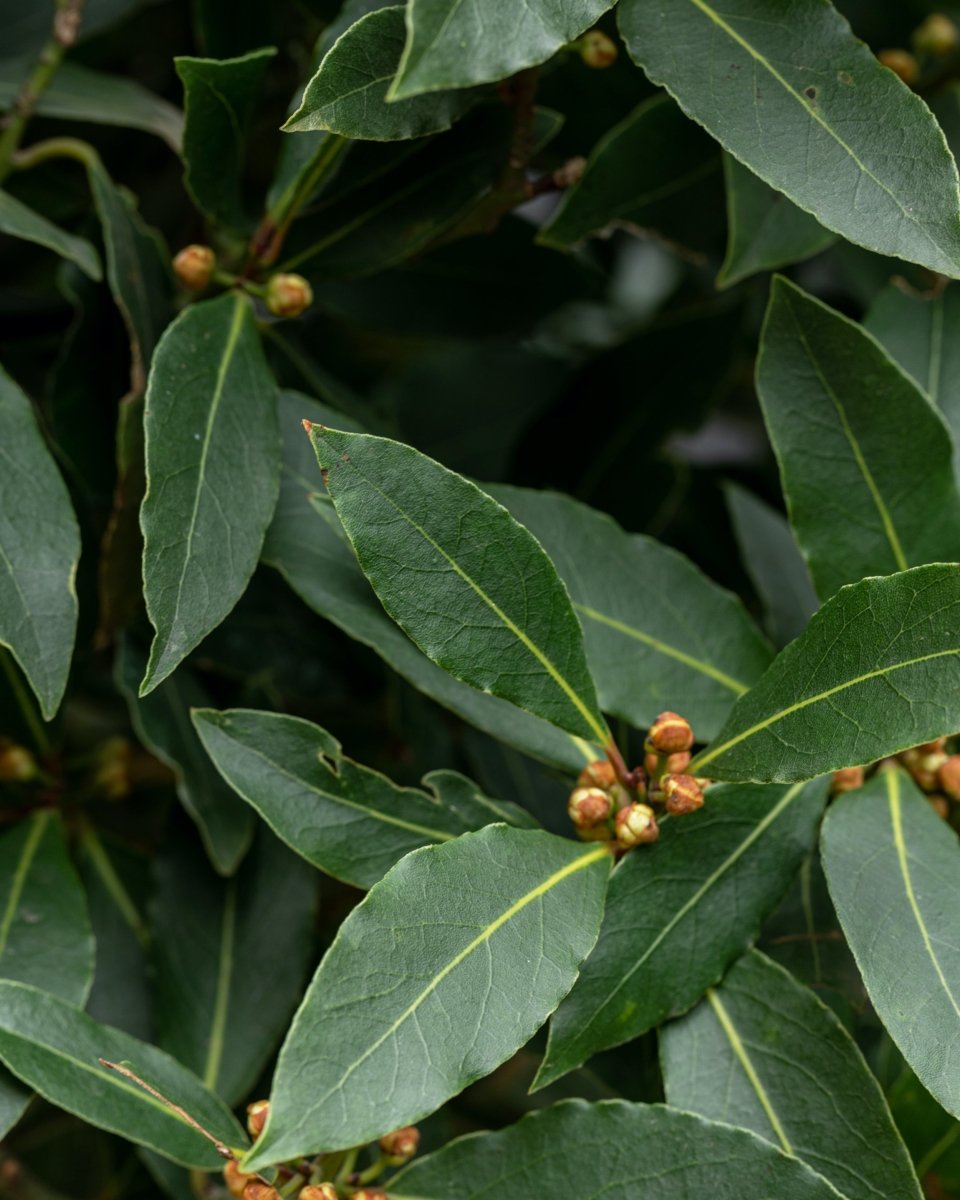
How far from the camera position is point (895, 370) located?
3.10 ft

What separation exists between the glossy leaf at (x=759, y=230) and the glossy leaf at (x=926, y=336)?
0.09 metres

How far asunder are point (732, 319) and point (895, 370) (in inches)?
18.3

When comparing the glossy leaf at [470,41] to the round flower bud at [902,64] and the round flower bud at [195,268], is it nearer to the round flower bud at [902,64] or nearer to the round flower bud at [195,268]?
the round flower bud at [195,268]

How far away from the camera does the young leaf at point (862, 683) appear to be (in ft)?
2.51

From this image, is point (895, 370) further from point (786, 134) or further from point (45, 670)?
point (45, 670)

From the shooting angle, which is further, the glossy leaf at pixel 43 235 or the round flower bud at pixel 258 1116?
the glossy leaf at pixel 43 235

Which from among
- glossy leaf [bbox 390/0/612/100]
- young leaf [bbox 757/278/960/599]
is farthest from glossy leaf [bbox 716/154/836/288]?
glossy leaf [bbox 390/0/612/100]

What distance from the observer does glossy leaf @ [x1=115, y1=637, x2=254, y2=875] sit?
3.31 feet

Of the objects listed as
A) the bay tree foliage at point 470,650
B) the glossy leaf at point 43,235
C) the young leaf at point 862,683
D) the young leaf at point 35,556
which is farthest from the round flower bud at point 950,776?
the glossy leaf at point 43,235

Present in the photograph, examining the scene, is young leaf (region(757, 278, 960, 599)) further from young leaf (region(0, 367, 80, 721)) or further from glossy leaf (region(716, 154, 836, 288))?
young leaf (region(0, 367, 80, 721))

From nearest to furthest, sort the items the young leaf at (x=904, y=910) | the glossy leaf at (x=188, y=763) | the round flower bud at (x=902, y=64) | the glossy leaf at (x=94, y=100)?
the young leaf at (x=904, y=910) → the glossy leaf at (x=188, y=763) → the glossy leaf at (x=94, y=100) → the round flower bud at (x=902, y=64)

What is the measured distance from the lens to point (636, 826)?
84cm

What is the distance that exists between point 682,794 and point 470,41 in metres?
0.45

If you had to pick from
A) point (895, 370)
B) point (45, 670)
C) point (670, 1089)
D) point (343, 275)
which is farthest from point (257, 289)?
point (670, 1089)
